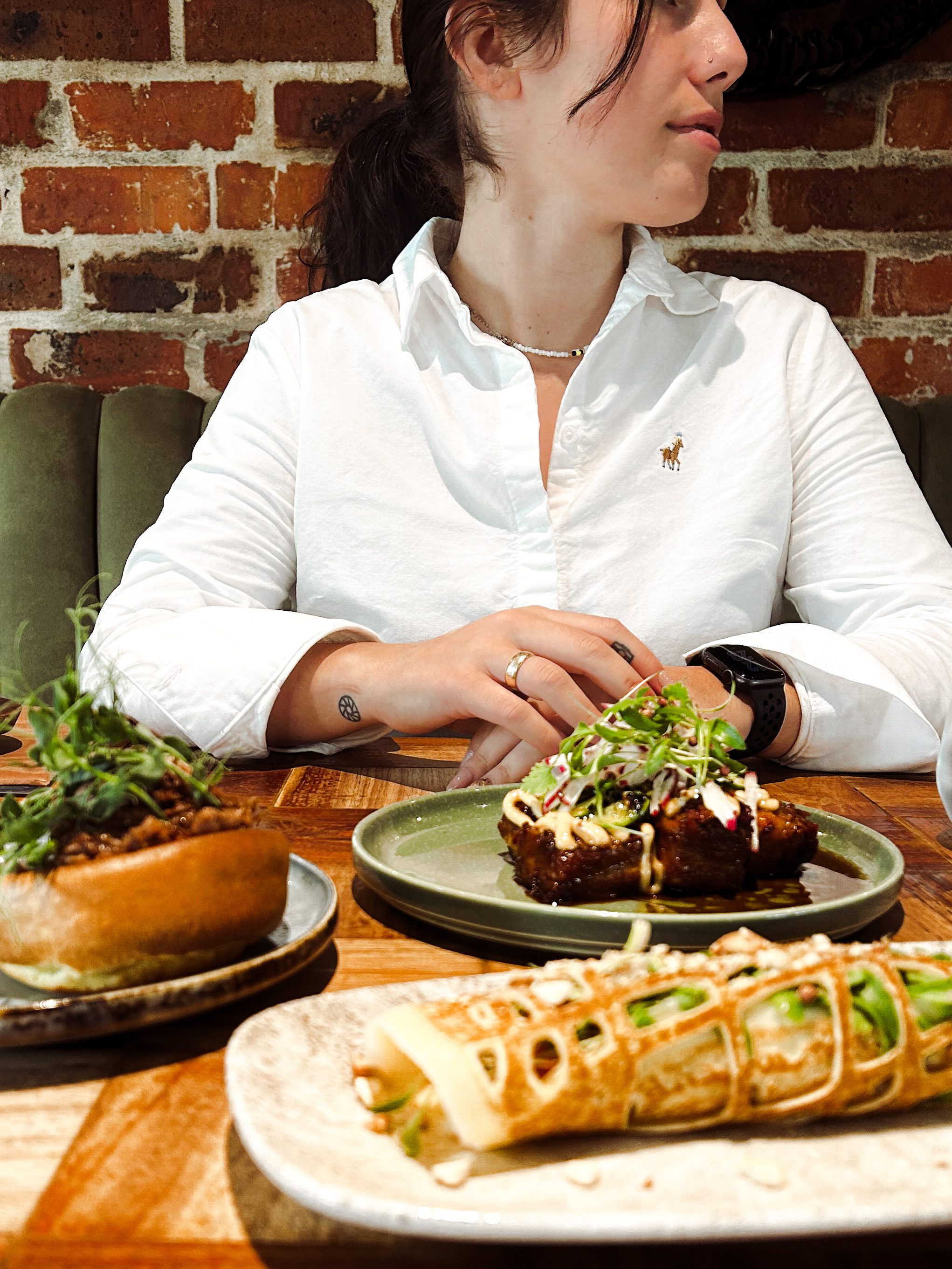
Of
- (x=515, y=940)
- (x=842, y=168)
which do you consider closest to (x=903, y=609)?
(x=515, y=940)

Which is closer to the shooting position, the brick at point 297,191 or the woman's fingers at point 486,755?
the woman's fingers at point 486,755

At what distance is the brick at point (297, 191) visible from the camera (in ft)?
6.19

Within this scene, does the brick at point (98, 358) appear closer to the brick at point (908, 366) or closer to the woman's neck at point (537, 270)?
the woman's neck at point (537, 270)

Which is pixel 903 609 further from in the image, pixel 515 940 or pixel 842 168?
pixel 842 168

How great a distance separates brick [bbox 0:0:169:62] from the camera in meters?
1.84

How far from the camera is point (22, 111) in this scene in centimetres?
187

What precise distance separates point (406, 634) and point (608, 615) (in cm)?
Answer: 25

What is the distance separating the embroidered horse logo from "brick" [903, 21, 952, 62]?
3.22 ft

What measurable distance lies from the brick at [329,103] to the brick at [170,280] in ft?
0.78

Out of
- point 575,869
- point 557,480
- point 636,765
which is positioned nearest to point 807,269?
point 557,480

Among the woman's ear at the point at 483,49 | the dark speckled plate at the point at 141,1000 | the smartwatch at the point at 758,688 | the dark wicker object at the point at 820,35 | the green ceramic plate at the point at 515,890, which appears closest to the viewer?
the dark speckled plate at the point at 141,1000

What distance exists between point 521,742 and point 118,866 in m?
0.51

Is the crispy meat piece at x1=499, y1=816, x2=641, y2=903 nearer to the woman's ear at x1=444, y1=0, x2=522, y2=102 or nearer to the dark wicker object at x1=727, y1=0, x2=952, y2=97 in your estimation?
the woman's ear at x1=444, y1=0, x2=522, y2=102

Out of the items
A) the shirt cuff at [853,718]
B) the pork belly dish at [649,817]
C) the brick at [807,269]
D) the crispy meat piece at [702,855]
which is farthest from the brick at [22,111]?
the crispy meat piece at [702,855]
